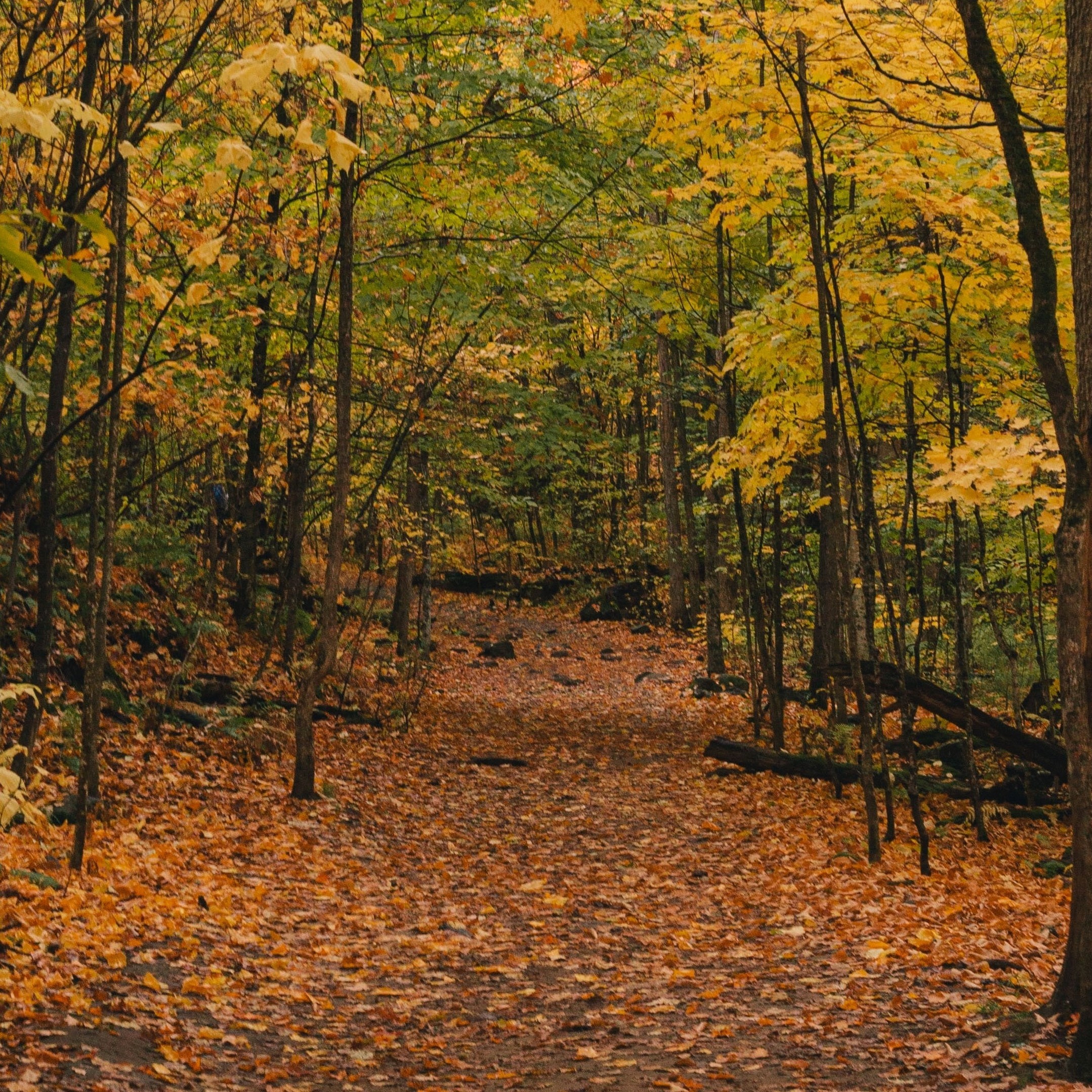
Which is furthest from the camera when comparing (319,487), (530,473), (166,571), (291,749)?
(530,473)

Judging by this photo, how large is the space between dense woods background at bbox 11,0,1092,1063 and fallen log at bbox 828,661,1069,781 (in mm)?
167

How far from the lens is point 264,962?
5.59 metres

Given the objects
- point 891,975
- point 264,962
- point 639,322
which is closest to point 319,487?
point 639,322

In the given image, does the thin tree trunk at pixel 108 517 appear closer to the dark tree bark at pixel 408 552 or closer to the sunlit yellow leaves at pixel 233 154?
the sunlit yellow leaves at pixel 233 154

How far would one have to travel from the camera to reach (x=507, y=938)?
21.2 feet

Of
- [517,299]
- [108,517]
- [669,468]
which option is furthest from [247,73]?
[669,468]

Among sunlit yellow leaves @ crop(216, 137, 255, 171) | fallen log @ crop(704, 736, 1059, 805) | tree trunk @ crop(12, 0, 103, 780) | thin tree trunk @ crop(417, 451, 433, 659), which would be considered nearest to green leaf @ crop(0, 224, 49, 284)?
sunlit yellow leaves @ crop(216, 137, 255, 171)

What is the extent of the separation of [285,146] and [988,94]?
18.5 ft

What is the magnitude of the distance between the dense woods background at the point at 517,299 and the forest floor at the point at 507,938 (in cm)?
60

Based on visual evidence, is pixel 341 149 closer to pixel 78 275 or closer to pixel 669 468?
pixel 78 275

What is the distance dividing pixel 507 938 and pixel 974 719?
19.2 ft

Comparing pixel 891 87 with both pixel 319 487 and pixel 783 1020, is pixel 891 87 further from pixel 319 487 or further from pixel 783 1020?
pixel 319 487

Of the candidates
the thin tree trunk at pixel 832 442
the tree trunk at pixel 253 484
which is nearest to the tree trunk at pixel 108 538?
the tree trunk at pixel 253 484

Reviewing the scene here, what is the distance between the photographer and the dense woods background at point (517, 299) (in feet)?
17.7
